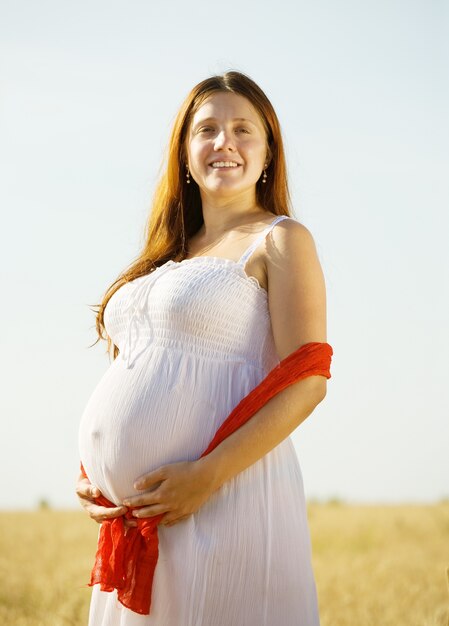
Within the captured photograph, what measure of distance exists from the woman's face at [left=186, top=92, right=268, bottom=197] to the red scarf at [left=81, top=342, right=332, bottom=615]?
0.63 m

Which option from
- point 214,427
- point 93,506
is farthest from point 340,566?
point 214,427

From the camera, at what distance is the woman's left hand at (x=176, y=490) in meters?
2.49

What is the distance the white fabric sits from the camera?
8.34ft

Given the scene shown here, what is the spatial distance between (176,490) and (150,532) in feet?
0.47

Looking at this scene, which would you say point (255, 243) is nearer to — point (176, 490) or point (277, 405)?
point (277, 405)

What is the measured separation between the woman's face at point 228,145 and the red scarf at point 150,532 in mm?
626

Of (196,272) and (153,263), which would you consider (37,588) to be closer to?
(153,263)

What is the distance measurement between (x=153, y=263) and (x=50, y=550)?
4490mm

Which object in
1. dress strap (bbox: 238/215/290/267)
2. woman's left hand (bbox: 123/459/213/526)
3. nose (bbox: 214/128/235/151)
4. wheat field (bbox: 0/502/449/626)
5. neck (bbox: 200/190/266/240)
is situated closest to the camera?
woman's left hand (bbox: 123/459/213/526)

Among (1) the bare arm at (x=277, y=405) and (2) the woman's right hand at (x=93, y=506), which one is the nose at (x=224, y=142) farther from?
(2) the woman's right hand at (x=93, y=506)

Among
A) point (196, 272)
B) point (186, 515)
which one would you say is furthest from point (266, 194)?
point (186, 515)

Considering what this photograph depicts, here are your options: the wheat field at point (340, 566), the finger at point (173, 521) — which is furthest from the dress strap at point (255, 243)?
the wheat field at point (340, 566)

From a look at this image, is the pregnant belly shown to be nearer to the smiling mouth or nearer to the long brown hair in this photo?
the long brown hair

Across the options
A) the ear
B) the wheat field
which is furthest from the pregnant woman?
the wheat field
